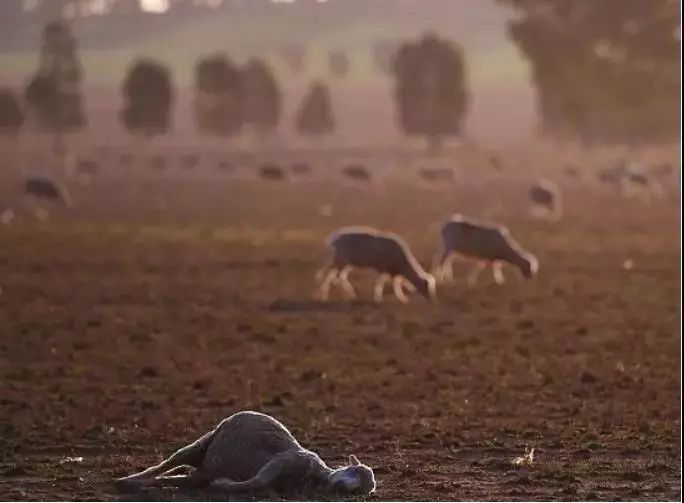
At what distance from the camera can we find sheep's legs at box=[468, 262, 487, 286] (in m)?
19.6

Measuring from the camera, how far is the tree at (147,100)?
87750mm

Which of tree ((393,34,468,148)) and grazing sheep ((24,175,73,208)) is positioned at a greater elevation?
tree ((393,34,468,148))

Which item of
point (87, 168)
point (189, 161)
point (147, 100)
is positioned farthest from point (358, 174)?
point (147, 100)

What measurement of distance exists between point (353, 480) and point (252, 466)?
24.8 inches

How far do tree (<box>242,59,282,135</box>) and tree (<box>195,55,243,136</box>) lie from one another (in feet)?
2.07

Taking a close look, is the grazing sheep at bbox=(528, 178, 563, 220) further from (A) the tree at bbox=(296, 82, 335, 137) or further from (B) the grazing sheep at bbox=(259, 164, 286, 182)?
(A) the tree at bbox=(296, 82, 335, 137)

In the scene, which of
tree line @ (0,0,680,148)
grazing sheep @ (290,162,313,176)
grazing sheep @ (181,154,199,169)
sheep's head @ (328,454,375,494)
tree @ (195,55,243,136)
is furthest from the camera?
tree @ (195,55,243,136)

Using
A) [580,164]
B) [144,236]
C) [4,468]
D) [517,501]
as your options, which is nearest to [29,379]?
[4,468]

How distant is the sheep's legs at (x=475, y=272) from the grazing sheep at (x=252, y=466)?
11464 mm

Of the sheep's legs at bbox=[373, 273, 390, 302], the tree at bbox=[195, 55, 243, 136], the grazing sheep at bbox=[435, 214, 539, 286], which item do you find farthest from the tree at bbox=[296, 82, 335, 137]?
the sheep's legs at bbox=[373, 273, 390, 302]

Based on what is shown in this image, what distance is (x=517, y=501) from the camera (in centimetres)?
793

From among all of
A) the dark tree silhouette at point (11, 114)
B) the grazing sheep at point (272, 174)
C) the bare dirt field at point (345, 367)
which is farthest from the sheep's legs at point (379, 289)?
the dark tree silhouette at point (11, 114)

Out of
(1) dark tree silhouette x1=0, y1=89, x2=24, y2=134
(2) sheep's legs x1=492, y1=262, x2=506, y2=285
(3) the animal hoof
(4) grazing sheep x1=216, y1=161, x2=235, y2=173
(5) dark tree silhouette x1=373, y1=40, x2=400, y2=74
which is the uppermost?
(5) dark tree silhouette x1=373, y1=40, x2=400, y2=74

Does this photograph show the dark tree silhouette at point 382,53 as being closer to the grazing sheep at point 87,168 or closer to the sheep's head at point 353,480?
the grazing sheep at point 87,168
